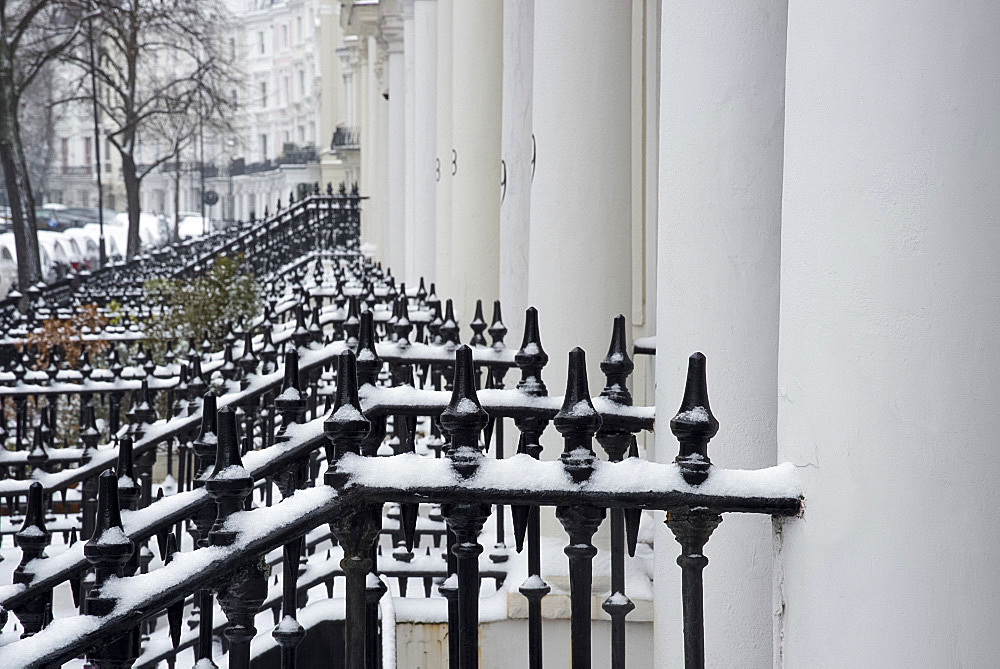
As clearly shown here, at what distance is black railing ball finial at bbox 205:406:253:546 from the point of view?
2207 millimetres

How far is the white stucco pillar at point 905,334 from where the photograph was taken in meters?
1.91

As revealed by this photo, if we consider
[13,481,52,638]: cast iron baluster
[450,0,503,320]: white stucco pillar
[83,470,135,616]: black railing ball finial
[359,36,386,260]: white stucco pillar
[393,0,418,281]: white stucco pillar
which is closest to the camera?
[83,470,135,616]: black railing ball finial

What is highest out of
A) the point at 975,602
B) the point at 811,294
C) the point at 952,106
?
the point at 952,106

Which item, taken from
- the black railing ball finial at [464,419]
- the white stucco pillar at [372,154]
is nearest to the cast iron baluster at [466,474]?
the black railing ball finial at [464,419]

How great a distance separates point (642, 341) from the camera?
5.94m

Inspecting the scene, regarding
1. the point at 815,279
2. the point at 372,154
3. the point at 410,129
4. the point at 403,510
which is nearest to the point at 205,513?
the point at 403,510

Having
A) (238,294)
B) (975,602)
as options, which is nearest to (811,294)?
(975,602)

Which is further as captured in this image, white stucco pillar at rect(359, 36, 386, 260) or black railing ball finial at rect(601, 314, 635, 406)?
white stucco pillar at rect(359, 36, 386, 260)

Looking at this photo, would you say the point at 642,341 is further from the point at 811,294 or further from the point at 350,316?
the point at 811,294

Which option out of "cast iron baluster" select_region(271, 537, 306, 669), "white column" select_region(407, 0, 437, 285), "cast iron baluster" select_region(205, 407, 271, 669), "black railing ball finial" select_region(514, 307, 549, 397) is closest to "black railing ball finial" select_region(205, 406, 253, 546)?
"cast iron baluster" select_region(205, 407, 271, 669)

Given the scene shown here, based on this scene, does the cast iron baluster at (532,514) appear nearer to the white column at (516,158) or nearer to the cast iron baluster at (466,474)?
the cast iron baluster at (466,474)

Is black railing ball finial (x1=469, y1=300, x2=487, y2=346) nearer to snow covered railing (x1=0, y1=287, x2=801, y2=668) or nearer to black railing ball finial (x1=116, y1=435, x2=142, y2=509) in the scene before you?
black railing ball finial (x1=116, y1=435, x2=142, y2=509)

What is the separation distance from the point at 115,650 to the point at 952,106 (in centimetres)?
169

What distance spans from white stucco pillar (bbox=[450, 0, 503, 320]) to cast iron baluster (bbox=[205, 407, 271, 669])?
5263mm
